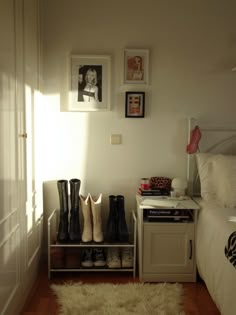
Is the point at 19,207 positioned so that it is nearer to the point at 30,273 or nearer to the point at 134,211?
the point at 30,273

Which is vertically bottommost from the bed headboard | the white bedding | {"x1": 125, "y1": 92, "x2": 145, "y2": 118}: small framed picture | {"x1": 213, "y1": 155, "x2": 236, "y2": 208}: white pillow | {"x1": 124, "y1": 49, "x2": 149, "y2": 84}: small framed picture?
the white bedding

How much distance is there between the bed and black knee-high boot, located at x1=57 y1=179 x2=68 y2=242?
1056 millimetres

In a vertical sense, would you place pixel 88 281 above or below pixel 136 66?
below

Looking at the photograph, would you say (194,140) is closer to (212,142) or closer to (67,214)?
(212,142)

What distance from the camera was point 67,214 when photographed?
2.76 m

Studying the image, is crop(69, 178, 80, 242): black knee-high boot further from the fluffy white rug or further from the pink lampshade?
the pink lampshade

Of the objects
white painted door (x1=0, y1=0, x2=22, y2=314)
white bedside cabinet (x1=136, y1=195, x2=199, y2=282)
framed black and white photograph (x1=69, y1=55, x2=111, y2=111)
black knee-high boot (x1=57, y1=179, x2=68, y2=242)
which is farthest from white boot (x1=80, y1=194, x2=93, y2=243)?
framed black and white photograph (x1=69, y1=55, x2=111, y2=111)

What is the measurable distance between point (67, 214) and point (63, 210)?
48mm

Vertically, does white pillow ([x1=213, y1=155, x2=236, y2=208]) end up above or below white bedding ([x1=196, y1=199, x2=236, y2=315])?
above

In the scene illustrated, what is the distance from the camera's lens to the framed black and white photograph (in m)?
2.86

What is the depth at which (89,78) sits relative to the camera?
9.43ft

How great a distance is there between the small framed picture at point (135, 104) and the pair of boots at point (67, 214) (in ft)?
2.45

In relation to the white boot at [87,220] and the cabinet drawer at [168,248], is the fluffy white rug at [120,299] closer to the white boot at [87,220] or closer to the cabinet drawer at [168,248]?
the cabinet drawer at [168,248]

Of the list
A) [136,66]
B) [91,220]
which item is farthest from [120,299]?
[136,66]
